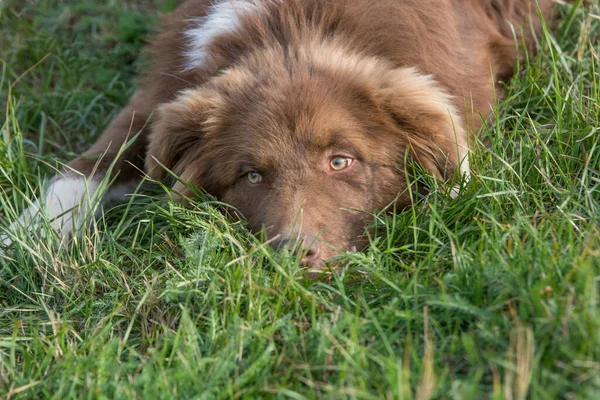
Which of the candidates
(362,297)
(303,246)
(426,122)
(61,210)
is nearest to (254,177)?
(303,246)

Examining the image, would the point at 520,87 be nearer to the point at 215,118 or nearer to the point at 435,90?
the point at 435,90

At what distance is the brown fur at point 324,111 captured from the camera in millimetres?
3871

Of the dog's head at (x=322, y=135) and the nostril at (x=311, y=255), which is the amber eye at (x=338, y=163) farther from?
the nostril at (x=311, y=255)

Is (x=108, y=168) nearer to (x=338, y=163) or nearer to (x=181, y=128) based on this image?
(x=181, y=128)

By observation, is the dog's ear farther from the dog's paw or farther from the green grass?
the dog's paw

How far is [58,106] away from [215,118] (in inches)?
86.6

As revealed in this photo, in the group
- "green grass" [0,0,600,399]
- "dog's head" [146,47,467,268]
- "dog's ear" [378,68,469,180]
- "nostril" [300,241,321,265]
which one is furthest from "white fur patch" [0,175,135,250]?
"dog's ear" [378,68,469,180]

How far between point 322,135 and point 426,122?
0.52 m

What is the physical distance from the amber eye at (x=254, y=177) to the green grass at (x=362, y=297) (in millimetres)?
245

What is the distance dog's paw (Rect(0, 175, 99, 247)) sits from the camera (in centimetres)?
404

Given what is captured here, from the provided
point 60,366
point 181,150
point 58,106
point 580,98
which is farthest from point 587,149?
point 58,106

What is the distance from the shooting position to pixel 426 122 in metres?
3.96

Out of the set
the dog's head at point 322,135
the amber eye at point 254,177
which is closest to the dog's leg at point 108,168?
the dog's head at point 322,135

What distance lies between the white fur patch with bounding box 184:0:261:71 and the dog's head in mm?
306
